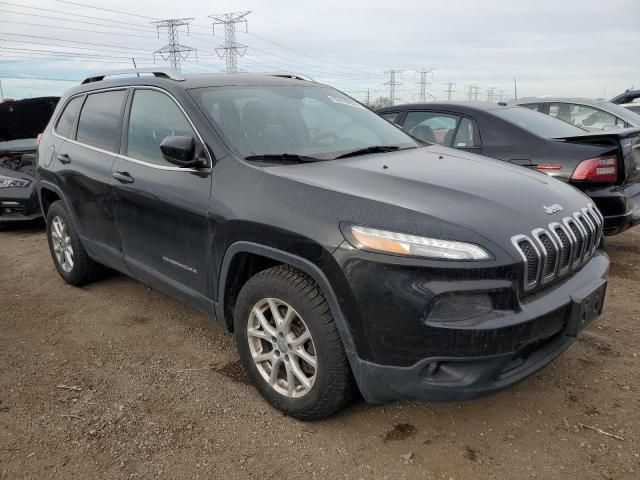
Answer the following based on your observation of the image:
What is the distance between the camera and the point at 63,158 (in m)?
4.31

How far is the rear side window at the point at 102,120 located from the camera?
147 inches

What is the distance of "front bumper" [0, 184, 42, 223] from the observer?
682cm

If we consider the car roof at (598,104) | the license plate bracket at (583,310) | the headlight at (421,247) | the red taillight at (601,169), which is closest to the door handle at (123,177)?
the headlight at (421,247)

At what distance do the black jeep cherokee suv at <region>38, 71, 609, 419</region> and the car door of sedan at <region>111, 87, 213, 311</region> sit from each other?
13mm

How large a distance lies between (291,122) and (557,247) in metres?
1.71

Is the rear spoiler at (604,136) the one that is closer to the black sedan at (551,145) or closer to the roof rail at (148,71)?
the black sedan at (551,145)

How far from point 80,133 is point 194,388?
239cm

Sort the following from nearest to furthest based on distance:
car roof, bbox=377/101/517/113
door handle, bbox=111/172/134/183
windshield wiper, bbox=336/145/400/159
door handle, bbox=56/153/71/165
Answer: windshield wiper, bbox=336/145/400/159 < door handle, bbox=111/172/134/183 < door handle, bbox=56/153/71/165 < car roof, bbox=377/101/517/113

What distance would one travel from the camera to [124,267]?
12.4ft

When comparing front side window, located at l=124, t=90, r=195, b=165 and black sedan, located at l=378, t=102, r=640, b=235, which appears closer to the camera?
front side window, located at l=124, t=90, r=195, b=165

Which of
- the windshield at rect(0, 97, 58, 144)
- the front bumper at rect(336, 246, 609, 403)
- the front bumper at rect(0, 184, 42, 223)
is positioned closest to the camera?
the front bumper at rect(336, 246, 609, 403)

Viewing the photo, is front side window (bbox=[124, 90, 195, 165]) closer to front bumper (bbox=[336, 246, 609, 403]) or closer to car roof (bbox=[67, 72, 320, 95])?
car roof (bbox=[67, 72, 320, 95])

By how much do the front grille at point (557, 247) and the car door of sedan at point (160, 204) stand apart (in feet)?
5.33

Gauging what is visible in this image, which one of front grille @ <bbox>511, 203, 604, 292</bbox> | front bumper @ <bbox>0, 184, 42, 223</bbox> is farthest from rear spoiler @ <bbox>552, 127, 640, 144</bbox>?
front bumper @ <bbox>0, 184, 42, 223</bbox>
